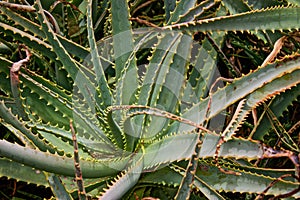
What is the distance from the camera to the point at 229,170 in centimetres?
94

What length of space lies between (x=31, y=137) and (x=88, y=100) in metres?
0.18

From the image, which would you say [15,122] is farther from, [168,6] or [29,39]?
[168,6]

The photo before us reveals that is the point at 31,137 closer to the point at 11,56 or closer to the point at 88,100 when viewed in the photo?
the point at 88,100

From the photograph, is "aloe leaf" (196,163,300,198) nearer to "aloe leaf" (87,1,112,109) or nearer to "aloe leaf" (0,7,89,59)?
"aloe leaf" (87,1,112,109)

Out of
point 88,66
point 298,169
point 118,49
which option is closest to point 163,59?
point 118,49

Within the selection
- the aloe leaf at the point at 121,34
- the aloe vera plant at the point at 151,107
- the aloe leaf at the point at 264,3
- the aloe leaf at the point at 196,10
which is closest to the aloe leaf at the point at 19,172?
the aloe vera plant at the point at 151,107

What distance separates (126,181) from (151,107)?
5.0 inches

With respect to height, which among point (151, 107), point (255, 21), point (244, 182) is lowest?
point (244, 182)

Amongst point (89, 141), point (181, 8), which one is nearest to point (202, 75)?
point (181, 8)

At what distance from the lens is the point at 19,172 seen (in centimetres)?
89

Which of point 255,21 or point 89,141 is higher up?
point 255,21

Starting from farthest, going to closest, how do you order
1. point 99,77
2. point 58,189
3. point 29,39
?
point 29,39 → point 99,77 → point 58,189

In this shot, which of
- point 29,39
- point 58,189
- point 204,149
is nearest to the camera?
point 58,189

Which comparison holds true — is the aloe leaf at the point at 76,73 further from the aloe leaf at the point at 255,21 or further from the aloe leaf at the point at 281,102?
the aloe leaf at the point at 281,102
